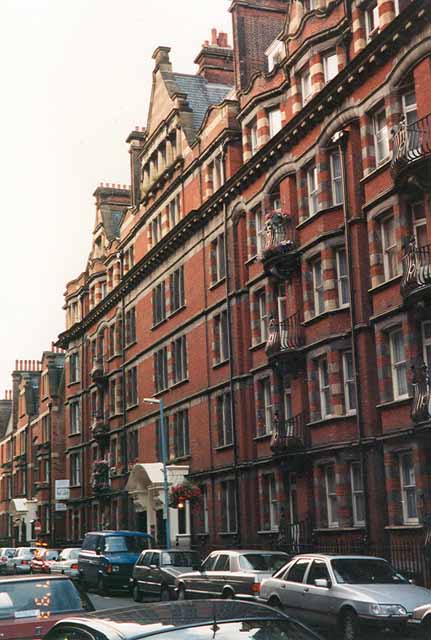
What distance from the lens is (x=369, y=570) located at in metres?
18.0

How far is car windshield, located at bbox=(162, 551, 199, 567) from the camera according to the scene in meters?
27.2

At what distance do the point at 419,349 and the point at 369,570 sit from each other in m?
8.41

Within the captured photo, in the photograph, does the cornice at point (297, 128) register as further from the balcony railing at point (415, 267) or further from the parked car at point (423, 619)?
the parked car at point (423, 619)

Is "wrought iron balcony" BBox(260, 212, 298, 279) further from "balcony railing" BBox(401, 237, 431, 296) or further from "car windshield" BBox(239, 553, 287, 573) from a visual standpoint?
"car windshield" BBox(239, 553, 287, 573)

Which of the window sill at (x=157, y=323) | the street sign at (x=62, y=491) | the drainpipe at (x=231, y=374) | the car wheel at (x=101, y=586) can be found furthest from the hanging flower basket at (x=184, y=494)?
the street sign at (x=62, y=491)

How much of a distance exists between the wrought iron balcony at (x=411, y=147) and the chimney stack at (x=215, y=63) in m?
25.6

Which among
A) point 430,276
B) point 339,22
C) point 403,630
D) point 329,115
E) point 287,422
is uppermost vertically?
point 339,22

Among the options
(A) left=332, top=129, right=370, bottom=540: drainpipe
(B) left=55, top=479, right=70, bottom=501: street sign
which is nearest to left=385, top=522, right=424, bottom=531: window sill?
(A) left=332, top=129, right=370, bottom=540: drainpipe

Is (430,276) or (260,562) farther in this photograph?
(430,276)

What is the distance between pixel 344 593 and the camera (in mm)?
16750

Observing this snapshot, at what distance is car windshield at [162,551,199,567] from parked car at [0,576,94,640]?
1473 cm

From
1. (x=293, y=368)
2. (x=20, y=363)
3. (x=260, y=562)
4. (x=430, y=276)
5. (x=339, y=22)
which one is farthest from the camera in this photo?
(x=20, y=363)

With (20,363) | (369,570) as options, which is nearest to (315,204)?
(369,570)

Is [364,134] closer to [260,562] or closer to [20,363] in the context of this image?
[260,562]
